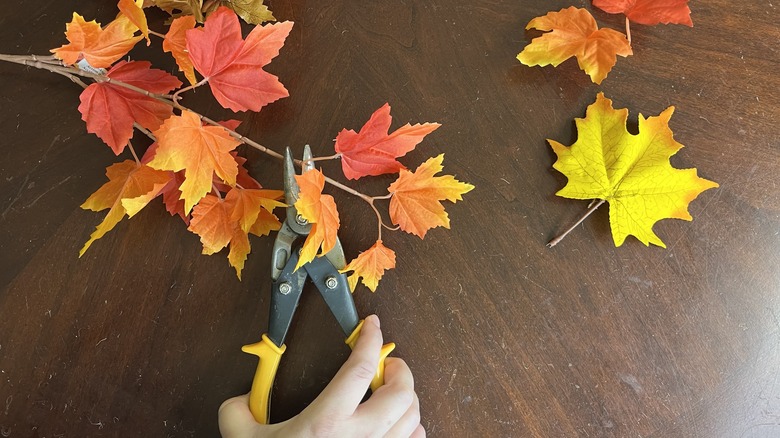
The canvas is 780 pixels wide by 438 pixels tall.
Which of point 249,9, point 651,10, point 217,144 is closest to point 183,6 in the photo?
point 249,9

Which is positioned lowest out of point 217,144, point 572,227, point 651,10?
point 572,227

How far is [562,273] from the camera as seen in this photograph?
816 millimetres

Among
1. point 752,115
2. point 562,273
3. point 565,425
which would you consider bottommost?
point 565,425

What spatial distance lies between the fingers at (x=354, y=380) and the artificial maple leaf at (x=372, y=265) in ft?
0.25

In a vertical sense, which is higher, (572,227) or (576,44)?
(576,44)

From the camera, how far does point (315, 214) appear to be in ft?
2.30

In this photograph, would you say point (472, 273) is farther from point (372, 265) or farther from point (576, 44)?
point (576, 44)

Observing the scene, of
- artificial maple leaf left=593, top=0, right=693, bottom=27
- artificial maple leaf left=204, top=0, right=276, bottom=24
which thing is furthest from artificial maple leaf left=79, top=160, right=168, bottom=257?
artificial maple leaf left=593, top=0, right=693, bottom=27

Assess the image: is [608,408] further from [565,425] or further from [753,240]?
[753,240]

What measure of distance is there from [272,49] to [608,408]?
0.61 m

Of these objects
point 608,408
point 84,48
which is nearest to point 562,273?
point 608,408

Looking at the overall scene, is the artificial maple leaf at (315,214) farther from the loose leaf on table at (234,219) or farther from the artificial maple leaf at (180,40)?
the artificial maple leaf at (180,40)

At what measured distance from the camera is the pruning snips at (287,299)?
76 cm

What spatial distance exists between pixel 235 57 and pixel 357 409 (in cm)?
44
